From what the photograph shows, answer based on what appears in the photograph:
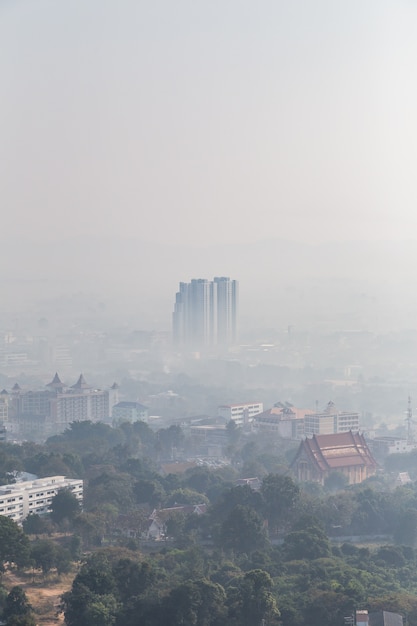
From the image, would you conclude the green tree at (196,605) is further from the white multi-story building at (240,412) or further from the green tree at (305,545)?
the white multi-story building at (240,412)

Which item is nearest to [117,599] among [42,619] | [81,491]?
[42,619]

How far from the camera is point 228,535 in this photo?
10.1 metres

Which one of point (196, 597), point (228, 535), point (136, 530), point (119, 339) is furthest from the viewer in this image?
point (119, 339)

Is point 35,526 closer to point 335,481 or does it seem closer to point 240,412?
point 335,481

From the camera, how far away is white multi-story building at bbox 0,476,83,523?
36.9 ft

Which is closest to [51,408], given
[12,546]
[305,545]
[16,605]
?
[305,545]

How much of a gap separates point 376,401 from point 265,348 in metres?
7.86

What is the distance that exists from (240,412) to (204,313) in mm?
11720

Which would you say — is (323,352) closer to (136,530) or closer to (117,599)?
(136,530)

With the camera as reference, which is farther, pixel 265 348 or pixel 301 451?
pixel 265 348

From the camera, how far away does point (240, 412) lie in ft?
74.7

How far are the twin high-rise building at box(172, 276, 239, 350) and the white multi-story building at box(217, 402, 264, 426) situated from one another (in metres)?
11.3

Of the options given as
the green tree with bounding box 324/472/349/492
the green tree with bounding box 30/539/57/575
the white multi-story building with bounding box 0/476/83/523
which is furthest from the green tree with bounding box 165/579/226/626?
the green tree with bounding box 324/472/349/492

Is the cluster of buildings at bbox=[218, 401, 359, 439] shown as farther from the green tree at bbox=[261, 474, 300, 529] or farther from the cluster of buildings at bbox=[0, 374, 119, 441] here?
the green tree at bbox=[261, 474, 300, 529]
